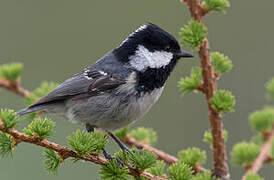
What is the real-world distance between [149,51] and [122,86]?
328mm

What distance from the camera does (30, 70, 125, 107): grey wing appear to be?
9.36 feet

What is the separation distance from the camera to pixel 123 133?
2.63 meters

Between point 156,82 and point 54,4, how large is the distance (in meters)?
3.32

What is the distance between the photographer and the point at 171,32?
541 centimetres

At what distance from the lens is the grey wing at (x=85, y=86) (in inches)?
112

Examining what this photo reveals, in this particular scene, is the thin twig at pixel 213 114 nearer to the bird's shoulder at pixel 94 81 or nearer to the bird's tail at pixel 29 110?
the bird's shoulder at pixel 94 81

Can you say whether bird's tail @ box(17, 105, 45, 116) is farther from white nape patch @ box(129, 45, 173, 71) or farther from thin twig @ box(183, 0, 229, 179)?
thin twig @ box(183, 0, 229, 179)

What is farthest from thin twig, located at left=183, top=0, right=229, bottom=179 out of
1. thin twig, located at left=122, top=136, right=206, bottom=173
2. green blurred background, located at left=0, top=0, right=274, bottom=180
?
green blurred background, located at left=0, top=0, right=274, bottom=180

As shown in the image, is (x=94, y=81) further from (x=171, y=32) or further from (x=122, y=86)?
(x=171, y=32)

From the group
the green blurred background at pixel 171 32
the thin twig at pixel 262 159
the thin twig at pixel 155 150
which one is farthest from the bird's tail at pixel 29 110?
the thin twig at pixel 262 159

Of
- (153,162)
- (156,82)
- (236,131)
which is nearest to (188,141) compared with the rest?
(236,131)

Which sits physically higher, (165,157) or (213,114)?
(213,114)

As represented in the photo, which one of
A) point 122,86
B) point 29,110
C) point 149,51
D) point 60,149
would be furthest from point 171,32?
point 60,149

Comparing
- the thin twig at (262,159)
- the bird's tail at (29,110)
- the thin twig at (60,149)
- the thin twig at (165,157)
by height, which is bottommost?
the thin twig at (262,159)
